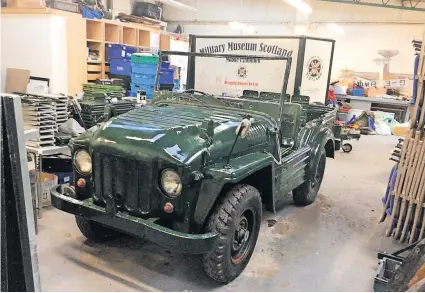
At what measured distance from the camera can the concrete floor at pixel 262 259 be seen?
8.82 ft

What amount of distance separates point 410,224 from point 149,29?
8.14m

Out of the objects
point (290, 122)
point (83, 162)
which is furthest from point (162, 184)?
point (290, 122)

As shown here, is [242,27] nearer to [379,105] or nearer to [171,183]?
[379,105]

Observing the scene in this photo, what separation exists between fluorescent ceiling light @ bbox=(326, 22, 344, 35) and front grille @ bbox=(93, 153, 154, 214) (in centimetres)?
1034

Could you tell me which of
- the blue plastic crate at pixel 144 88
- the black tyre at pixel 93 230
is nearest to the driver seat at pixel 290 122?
the black tyre at pixel 93 230

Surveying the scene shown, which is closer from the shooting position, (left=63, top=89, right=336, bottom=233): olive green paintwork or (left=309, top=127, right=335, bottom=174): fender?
(left=63, top=89, right=336, bottom=233): olive green paintwork

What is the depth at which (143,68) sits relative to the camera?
6.92 meters

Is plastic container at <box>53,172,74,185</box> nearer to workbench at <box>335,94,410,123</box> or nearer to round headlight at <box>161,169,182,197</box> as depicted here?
round headlight at <box>161,169,182,197</box>

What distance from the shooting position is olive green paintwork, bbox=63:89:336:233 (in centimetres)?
239

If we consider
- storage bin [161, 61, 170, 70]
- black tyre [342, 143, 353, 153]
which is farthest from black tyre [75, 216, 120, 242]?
black tyre [342, 143, 353, 153]

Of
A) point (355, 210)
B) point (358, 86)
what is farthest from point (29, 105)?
point (358, 86)

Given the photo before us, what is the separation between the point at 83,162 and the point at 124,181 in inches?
18.3

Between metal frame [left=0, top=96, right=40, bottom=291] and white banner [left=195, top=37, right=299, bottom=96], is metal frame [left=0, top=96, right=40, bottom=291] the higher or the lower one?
the lower one

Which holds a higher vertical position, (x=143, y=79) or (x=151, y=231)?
(x=143, y=79)
